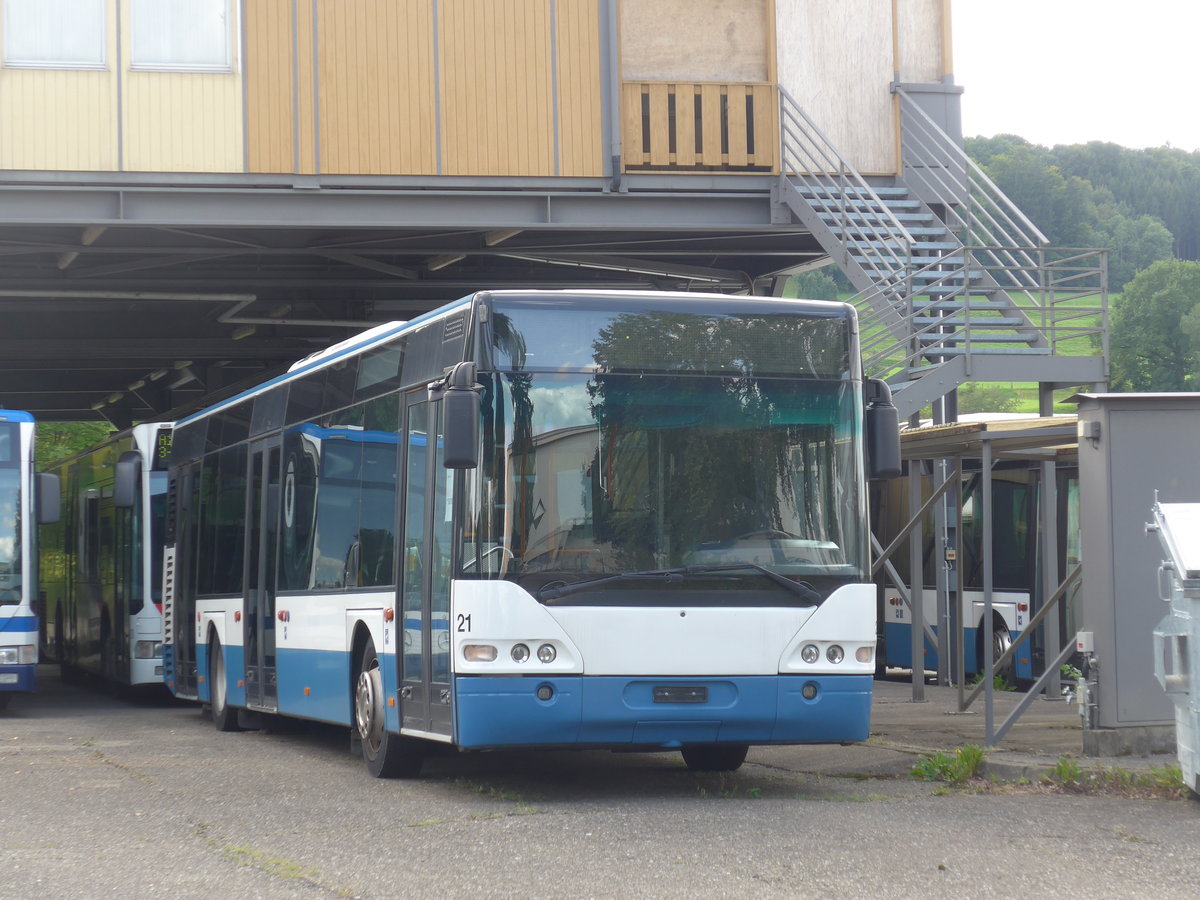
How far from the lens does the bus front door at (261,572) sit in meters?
13.8

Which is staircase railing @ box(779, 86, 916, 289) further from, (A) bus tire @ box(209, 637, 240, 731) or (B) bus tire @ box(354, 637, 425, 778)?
(B) bus tire @ box(354, 637, 425, 778)

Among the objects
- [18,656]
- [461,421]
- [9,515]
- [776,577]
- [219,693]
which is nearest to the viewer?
[461,421]

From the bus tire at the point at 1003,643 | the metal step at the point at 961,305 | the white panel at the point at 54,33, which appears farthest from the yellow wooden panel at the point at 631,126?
the bus tire at the point at 1003,643

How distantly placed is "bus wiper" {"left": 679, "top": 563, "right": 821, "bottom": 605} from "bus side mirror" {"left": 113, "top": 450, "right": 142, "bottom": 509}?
432 inches

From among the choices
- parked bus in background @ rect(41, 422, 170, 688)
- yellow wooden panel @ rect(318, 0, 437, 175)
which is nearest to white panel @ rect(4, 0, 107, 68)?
yellow wooden panel @ rect(318, 0, 437, 175)

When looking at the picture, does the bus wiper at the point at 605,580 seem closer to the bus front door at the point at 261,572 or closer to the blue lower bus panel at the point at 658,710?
the blue lower bus panel at the point at 658,710

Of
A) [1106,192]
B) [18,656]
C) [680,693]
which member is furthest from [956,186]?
[1106,192]

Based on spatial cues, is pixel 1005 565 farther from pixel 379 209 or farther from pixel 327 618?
pixel 327 618

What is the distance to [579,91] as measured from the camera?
64.8ft

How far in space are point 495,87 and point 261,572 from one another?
25.4ft

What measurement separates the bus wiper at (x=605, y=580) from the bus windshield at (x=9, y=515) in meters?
9.79

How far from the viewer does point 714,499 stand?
9469mm

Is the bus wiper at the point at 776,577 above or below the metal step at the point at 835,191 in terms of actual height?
below

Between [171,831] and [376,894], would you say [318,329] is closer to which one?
[171,831]
